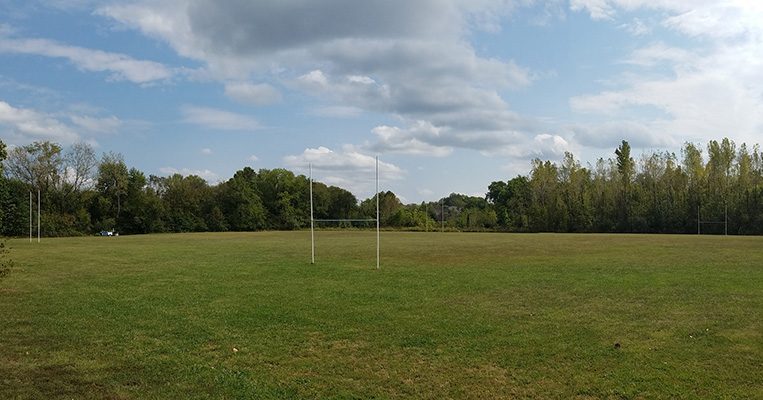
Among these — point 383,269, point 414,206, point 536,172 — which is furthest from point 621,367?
point 414,206

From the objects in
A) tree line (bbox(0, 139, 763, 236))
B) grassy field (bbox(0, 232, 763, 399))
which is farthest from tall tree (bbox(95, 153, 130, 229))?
grassy field (bbox(0, 232, 763, 399))

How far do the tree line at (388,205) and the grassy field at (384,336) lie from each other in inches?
2318

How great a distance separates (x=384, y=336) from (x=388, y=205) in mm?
93158

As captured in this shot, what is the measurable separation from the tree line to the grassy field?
193 ft

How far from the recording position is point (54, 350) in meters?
8.47

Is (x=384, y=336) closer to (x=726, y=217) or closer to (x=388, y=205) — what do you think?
(x=726, y=217)

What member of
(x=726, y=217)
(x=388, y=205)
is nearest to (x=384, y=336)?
(x=726, y=217)

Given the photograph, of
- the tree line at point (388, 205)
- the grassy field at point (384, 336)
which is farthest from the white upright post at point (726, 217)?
the grassy field at point (384, 336)

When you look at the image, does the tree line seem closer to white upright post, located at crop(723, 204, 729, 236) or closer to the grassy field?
white upright post, located at crop(723, 204, 729, 236)

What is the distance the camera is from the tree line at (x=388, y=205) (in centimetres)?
7138

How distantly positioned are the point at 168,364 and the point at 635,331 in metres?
7.63

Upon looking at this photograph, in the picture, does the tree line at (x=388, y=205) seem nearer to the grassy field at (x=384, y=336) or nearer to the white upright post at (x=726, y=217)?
the white upright post at (x=726, y=217)

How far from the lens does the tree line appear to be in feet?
234

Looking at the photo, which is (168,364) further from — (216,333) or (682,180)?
(682,180)
